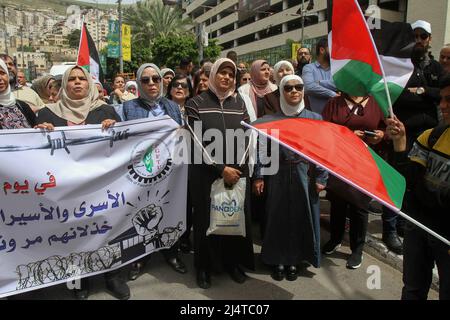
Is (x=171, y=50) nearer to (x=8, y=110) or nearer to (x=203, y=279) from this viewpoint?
(x=8, y=110)

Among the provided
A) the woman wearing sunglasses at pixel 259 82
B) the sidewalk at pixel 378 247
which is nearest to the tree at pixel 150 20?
the woman wearing sunglasses at pixel 259 82

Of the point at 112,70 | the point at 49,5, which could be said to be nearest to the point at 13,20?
the point at 49,5

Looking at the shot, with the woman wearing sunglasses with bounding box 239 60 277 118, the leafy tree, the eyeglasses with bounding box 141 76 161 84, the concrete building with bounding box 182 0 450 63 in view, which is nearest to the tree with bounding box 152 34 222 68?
the leafy tree

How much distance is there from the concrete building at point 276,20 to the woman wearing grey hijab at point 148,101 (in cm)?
1642

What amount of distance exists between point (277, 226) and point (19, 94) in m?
3.58

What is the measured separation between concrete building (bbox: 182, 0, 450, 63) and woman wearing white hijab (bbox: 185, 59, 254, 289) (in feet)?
55.1

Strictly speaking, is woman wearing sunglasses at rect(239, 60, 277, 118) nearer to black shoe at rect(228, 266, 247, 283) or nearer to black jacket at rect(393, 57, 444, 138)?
black jacket at rect(393, 57, 444, 138)

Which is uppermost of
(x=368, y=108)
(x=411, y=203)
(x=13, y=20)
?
(x=13, y=20)

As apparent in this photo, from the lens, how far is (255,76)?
469 centimetres

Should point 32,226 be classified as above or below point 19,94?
below

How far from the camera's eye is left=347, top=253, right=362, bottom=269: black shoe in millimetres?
3660

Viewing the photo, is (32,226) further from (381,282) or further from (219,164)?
(381,282)

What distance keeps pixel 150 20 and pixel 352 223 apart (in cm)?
3945

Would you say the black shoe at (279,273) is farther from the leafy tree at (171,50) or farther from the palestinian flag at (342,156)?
the leafy tree at (171,50)
